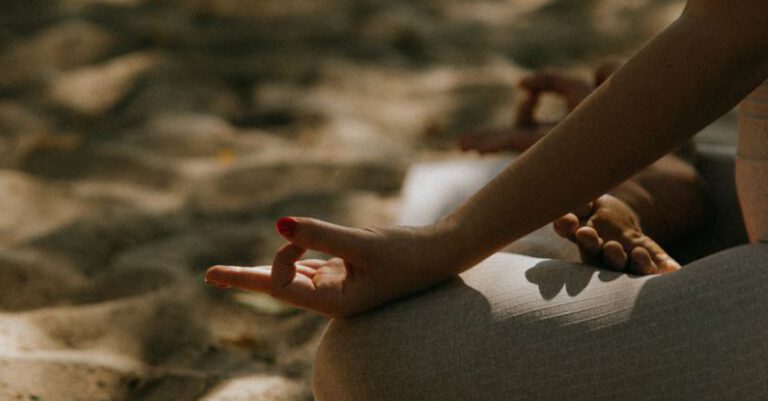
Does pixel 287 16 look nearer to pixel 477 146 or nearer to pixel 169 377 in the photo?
pixel 477 146

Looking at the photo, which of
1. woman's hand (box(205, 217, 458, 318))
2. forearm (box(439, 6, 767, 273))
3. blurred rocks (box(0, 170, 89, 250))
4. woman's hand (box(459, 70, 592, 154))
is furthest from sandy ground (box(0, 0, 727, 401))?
forearm (box(439, 6, 767, 273))

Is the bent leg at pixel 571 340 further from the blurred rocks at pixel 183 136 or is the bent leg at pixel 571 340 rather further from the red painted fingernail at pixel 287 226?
the blurred rocks at pixel 183 136

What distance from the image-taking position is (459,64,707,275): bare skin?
1.22m

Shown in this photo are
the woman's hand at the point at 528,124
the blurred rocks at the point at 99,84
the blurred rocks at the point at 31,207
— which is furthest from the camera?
the blurred rocks at the point at 99,84

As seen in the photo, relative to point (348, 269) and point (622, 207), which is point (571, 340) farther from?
point (622, 207)

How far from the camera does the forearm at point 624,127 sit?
3.46 feet

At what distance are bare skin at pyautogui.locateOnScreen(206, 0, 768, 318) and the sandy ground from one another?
1.38ft

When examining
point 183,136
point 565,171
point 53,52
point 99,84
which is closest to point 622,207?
point 565,171

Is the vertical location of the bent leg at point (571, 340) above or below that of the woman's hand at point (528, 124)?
above

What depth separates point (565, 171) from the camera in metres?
1.09

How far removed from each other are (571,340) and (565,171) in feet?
0.58

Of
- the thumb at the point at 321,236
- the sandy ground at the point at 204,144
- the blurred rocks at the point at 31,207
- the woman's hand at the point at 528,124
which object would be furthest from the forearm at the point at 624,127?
the blurred rocks at the point at 31,207

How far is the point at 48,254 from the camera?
1.91m

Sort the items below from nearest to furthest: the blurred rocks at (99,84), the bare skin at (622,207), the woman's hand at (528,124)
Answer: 1. the bare skin at (622,207)
2. the woman's hand at (528,124)
3. the blurred rocks at (99,84)
